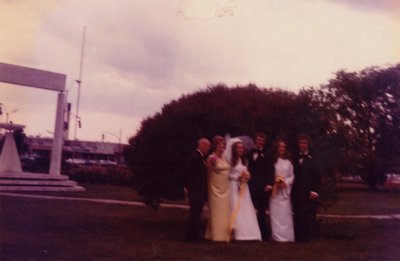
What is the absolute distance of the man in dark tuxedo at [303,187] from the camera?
1014cm

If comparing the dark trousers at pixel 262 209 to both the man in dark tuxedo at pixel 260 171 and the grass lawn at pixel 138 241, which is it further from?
the grass lawn at pixel 138 241

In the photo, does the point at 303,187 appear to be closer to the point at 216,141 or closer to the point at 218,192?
the point at 218,192

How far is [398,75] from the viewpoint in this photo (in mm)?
41688

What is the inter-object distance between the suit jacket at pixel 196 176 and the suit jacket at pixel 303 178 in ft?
5.43

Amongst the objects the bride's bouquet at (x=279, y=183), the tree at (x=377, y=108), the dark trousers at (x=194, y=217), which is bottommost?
the dark trousers at (x=194, y=217)

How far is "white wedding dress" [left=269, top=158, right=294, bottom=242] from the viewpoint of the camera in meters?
10.1

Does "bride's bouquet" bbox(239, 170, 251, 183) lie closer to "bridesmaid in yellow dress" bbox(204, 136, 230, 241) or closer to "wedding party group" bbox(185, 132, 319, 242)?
"wedding party group" bbox(185, 132, 319, 242)

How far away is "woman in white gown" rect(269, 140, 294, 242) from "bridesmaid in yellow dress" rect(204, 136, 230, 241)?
0.85 m

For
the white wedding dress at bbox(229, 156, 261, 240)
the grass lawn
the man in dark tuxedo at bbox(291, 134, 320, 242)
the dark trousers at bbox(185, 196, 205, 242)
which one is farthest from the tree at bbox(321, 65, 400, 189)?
the dark trousers at bbox(185, 196, 205, 242)

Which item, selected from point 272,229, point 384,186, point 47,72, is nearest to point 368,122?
point 384,186

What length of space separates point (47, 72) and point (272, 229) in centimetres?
1704

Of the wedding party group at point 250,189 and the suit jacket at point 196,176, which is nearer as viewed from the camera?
the suit jacket at point 196,176

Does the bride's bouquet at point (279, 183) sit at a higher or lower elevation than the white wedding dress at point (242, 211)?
higher

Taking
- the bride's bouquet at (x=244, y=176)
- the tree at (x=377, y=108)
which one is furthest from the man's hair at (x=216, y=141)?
the tree at (x=377, y=108)
